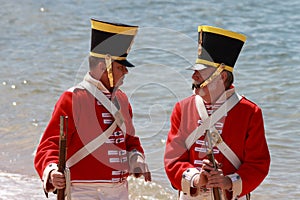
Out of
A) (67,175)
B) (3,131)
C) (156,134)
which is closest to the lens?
(67,175)

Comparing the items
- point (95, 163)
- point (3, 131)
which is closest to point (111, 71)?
point (95, 163)

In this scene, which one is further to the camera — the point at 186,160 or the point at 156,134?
the point at 156,134

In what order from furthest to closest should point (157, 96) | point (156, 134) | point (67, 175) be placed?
point (157, 96)
point (156, 134)
point (67, 175)

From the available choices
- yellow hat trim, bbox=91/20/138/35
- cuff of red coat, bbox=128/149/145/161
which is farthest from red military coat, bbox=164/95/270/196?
yellow hat trim, bbox=91/20/138/35

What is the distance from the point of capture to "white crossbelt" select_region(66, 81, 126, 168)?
16.5 feet

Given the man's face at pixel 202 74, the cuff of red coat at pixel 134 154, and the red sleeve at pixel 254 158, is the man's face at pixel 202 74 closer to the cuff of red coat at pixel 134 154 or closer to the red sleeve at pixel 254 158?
the red sleeve at pixel 254 158

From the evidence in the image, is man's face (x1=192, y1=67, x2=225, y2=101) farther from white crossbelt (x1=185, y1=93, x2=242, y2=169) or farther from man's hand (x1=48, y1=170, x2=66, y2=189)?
man's hand (x1=48, y1=170, x2=66, y2=189)

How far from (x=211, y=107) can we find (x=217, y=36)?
0.42 m

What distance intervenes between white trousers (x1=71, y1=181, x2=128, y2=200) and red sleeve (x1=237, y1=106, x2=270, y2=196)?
759 millimetres

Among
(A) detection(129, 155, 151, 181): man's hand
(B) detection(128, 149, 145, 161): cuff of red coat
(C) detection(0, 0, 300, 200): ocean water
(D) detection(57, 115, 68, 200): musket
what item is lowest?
(C) detection(0, 0, 300, 200): ocean water

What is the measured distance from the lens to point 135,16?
1734cm

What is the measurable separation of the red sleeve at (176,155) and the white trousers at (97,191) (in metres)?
0.35

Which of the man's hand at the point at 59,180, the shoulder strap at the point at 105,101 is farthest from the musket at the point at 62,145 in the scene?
the shoulder strap at the point at 105,101

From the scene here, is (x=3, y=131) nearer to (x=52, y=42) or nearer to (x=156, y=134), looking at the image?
(x=156, y=134)
